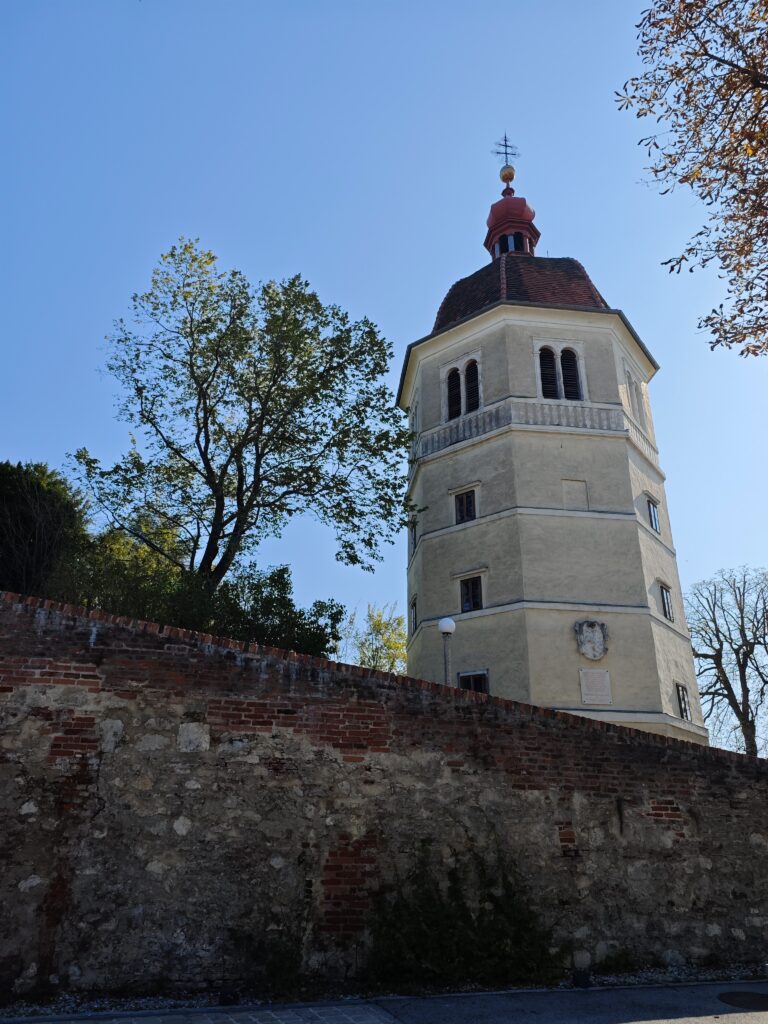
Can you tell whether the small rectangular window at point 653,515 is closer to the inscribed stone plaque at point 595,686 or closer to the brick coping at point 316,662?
the inscribed stone plaque at point 595,686

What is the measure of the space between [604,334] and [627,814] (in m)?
18.6

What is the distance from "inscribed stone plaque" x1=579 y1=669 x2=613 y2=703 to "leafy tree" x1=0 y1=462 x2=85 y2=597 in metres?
14.7

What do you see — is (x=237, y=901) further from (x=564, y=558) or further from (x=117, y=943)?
(x=564, y=558)

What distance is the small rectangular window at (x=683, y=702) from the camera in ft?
67.4

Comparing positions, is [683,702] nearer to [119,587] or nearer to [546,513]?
[546,513]

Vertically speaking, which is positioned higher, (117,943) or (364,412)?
(364,412)

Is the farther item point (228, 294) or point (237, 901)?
point (228, 294)

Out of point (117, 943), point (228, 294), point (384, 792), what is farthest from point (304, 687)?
point (228, 294)

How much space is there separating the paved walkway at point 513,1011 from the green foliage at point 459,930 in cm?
30

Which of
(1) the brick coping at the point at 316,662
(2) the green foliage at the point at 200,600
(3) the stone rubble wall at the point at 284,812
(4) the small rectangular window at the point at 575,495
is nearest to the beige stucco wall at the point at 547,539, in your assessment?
(4) the small rectangular window at the point at 575,495

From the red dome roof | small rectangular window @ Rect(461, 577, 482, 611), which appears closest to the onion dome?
the red dome roof

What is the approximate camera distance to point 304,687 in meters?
8.46

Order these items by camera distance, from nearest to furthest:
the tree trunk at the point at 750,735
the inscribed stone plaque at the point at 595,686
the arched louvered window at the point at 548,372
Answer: the inscribed stone plaque at the point at 595,686 < the arched louvered window at the point at 548,372 < the tree trunk at the point at 750,735

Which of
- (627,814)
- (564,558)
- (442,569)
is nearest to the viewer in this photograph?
(627,814)
